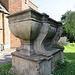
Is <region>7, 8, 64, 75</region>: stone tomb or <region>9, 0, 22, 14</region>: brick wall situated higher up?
<region>9, 0, 22, 14</region>: brick wall

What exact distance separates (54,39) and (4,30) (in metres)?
7.27

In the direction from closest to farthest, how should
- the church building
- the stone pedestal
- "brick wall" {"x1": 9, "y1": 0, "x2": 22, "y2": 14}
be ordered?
1. the stone pedestal
2. the church building
3. "brick wall" {"x1": 9, "y1": 0, "x2": 22, "y2": 14}

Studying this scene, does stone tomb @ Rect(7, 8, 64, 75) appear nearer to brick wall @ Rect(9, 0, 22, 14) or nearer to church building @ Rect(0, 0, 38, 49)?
church building @ Rect(0, 0, 38, 49)

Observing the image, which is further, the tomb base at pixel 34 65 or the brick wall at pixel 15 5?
the brick wall at pixel 15 5

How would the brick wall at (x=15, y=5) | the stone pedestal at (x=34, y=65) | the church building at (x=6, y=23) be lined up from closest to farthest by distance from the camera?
the stone pedestal at (x=34, y=65) → the church building at (x=6, y=23) → the brick wall at (x=15, y=5)

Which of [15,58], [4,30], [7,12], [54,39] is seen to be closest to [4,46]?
[4,30]

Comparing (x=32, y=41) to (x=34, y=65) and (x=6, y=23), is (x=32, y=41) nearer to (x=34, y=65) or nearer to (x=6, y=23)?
(x=34, y=65)

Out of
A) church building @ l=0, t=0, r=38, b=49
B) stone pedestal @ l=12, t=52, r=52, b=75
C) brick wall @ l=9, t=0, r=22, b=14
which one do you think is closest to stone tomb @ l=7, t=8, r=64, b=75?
stone pedestal @ l=12, t=52, r=52, b=75

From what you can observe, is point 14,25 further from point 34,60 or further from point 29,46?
point 34,60

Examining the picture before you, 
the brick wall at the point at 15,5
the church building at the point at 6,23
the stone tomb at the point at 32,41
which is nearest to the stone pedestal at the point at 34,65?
the stone tomb at the point at 32,41

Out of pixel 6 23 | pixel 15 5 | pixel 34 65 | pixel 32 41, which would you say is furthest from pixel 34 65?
pixel 15 5

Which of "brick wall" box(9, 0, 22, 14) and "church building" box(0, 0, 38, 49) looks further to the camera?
"brick wall" box(9, 0, 22, 14)

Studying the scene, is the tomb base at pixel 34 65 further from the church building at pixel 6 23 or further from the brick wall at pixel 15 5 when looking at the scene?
A: the brick wall at pixel 15 5

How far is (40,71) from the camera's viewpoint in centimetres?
164
